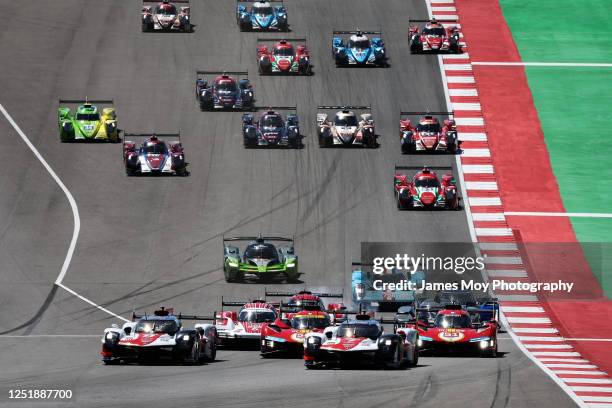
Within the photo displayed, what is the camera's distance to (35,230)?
6938cm

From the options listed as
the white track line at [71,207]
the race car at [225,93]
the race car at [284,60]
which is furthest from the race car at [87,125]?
the race car at [284,60]

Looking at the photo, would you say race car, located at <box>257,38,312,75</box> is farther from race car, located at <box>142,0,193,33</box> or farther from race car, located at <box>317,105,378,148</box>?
race car, located at <box>317,105,378,148</box>

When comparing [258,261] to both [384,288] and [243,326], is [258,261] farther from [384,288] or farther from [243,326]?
[243,326]

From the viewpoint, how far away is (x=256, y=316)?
176ft

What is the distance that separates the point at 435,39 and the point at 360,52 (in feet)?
14.7

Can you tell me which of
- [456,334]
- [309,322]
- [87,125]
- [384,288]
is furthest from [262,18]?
[456,334]

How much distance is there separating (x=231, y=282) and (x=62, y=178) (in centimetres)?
1420

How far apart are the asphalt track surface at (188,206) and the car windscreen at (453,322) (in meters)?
1.42

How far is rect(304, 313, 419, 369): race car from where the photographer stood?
4594 cm

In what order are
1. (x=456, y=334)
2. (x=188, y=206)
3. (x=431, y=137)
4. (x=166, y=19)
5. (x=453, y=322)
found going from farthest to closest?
(x=166, y=19) < (x=431, y=137) < (x=188, y=206) < (x=453, y=322) < (x=456, y=334)

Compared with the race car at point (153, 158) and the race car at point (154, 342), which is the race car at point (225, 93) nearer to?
the race car at point (153, 158)

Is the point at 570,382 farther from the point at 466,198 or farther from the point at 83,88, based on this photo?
the point at 83,88

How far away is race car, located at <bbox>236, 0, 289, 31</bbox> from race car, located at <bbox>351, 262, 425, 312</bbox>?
100 feet

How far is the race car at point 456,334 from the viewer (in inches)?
1960
